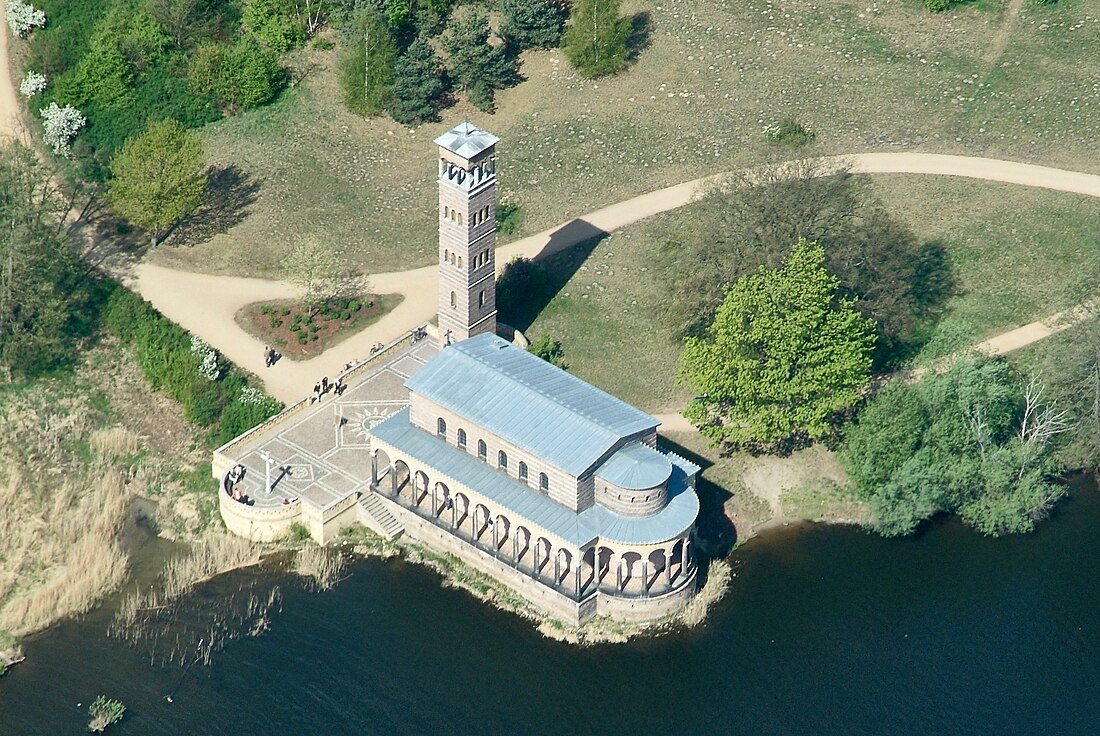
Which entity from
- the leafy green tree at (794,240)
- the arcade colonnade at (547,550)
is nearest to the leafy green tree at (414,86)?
the leafy green tree at (794,240)

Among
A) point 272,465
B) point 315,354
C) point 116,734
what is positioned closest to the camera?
point 116,734

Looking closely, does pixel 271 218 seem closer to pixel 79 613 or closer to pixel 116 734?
pixel 79 613

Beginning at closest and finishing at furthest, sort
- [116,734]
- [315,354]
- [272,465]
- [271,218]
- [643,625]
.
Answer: [116,734] < [643,625] < [272,465] < [315,354] < [271,218]

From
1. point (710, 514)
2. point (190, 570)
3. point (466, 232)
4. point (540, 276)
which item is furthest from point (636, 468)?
point (540, 276)

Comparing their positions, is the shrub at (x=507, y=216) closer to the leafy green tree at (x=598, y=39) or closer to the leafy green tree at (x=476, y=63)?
the leafy green tree at (x=476, y=63)

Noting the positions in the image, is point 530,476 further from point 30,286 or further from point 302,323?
point 30,286

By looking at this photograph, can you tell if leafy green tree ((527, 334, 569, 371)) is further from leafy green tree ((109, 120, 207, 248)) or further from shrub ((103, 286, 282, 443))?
leafy green tree ((109, 120, 207, 248))

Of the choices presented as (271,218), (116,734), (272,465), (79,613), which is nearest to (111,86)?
(271,218)

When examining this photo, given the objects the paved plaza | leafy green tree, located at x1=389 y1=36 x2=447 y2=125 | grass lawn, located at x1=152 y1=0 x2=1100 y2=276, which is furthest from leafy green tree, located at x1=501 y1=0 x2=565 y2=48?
the paved plaza
